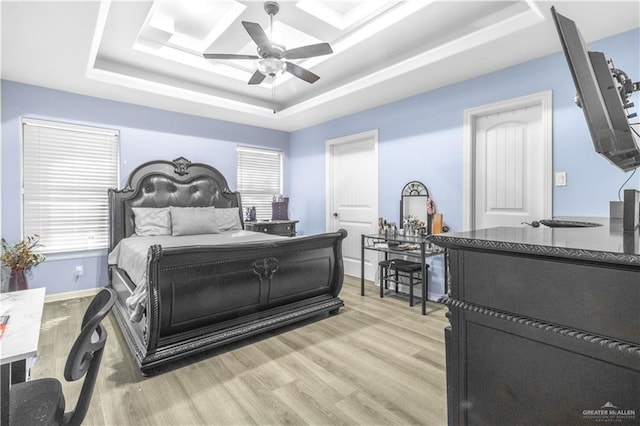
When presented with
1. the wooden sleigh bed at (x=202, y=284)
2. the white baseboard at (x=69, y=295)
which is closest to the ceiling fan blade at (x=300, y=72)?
the wooden sleigh bed at (x=202, y=284)

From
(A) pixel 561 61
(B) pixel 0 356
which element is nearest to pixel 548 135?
(A) pixel 561 61

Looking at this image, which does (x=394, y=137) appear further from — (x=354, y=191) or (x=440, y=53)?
(x=440, y=53)

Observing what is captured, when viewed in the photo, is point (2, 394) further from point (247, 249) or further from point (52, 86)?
point (52, 86)

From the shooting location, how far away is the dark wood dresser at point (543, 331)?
0.72 meters

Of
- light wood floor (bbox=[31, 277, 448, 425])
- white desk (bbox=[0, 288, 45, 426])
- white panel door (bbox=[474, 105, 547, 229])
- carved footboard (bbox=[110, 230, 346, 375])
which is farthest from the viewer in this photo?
white panel door (bbox=[474, 105, 547, 229])

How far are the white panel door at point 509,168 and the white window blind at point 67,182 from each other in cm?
457

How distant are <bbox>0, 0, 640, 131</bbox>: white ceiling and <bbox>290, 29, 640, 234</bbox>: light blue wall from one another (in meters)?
0.16

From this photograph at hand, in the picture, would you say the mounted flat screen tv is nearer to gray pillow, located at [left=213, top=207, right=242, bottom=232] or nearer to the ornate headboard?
gray pillow, located at [left=213, top=207, right=242, bottom=232]

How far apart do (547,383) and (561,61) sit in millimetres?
3121

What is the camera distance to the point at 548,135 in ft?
9.61

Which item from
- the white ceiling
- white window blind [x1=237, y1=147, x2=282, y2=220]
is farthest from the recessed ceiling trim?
white window blind [x1=237, y1=147, x2=282, y2=220]

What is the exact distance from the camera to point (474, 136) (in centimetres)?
354

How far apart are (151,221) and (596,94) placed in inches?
171

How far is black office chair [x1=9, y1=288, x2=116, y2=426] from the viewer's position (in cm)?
96
